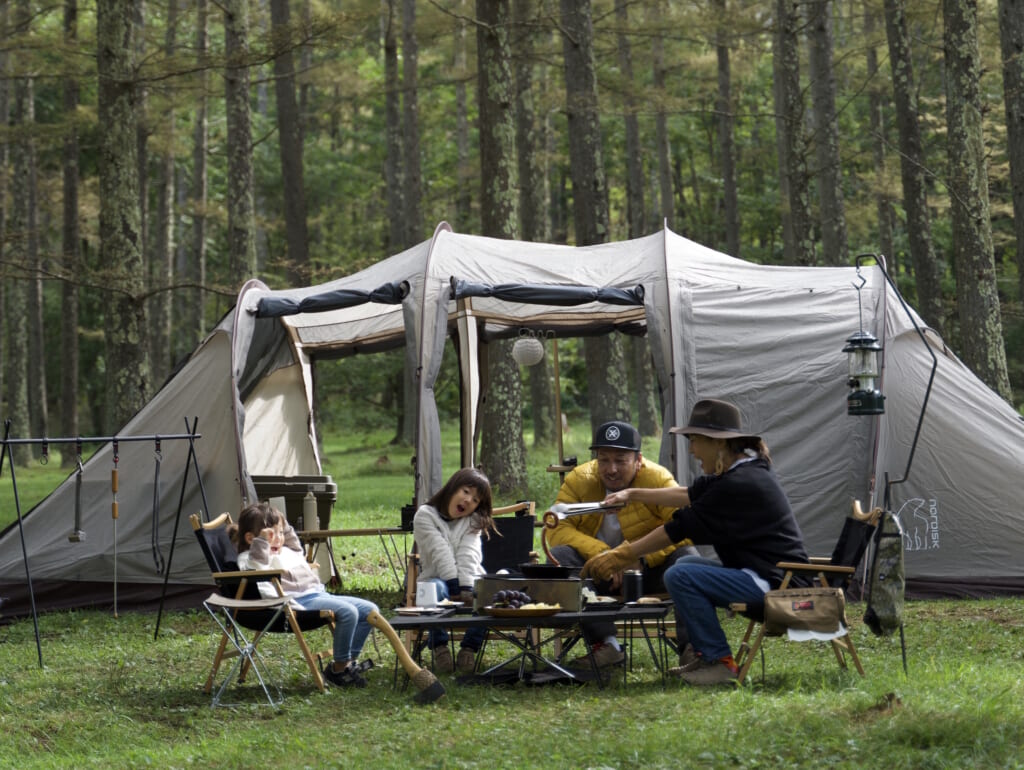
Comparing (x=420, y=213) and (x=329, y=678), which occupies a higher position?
(x=420, y=213)

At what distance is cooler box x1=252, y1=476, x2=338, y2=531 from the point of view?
9047 millimetres

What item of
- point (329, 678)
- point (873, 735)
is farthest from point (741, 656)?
point (329, 678)

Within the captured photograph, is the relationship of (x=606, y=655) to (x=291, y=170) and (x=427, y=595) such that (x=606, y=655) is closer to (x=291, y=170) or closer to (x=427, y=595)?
(x=427, y=595)

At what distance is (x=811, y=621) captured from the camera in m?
5.47

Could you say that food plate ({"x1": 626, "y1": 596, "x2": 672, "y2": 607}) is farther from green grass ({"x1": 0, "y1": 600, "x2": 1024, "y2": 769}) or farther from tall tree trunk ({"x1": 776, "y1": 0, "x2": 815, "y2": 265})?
tall tree trunk ({"x1": 776, "y1": 0, "x2": 815, "y2": 265})

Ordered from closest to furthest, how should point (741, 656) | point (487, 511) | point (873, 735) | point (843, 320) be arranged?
point (873, 735), point (741, 656), point (487, 511), point (843, 320)

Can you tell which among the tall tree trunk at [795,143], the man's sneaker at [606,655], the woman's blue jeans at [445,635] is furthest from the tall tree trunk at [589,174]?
the man's sneaker at [606,655]

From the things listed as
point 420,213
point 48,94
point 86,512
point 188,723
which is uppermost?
point 48,94

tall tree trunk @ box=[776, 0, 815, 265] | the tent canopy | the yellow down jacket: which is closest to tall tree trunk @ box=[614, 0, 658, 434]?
tall tree trunk @ box=[776, 0, 815, 265]

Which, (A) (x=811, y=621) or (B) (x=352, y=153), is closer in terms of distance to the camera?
(A) (x=811, y=621)

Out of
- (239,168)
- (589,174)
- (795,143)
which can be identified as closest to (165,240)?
(239,168)

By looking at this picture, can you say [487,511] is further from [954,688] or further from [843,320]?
[843,320]

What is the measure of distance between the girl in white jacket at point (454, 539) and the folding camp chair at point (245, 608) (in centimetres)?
59

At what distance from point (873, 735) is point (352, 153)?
33.0 m
